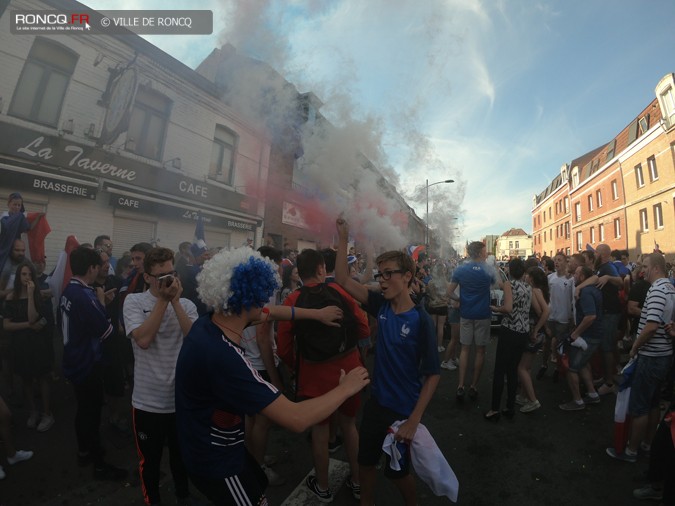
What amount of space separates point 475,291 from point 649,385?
207 cm

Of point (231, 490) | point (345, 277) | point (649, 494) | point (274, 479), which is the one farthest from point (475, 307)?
point (231, 490)

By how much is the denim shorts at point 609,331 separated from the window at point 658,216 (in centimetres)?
2181

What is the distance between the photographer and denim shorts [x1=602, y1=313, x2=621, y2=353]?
5074mm

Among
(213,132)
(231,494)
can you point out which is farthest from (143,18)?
(231,494)

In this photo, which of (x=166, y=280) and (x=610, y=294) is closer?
(x=166, y=280)

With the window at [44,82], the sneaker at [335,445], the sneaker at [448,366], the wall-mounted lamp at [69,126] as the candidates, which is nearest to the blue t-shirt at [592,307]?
the sneaker at [448,366]

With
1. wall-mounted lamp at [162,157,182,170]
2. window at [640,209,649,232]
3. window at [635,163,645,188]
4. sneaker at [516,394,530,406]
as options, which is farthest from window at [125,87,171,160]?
window at [635,163,645,188]

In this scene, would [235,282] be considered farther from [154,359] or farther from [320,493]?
[320,493]

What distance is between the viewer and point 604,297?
16.9 ft

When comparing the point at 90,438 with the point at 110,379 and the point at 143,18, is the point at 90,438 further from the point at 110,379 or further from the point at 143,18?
the point at 143,18

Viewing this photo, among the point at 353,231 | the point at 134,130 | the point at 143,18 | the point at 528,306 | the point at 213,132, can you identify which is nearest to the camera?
the point at 528,306

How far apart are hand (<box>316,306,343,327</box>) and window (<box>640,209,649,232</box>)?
91.8ft

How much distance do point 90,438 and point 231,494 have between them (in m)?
2.37

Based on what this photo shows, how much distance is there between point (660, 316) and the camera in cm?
315
